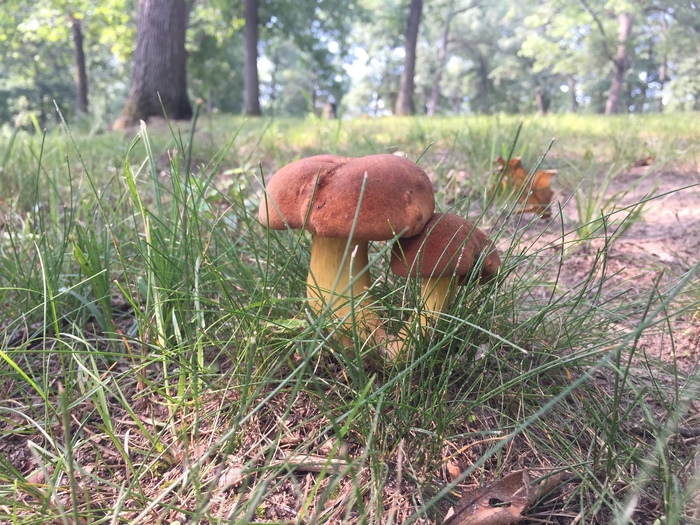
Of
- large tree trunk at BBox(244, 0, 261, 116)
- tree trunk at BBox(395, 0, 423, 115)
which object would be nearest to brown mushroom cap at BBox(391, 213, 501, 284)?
large tree trunk at BBox(244, 0, 261, 116)

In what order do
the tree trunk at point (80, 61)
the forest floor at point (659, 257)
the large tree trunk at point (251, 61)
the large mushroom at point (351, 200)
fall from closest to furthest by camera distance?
1. the large mushroom at point (351, 200)
2. the forest floor at point (659, 257)
3. the large tree trunk at point (251, 61)
4. the tree trunk at point (80, 61)

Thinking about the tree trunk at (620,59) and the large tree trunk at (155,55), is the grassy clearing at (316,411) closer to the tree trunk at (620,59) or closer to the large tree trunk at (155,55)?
the large tree trunk at (155,55)

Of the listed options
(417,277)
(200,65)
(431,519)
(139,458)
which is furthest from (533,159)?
(200,65)

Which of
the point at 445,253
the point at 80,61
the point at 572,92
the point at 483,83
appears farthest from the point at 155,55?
the point at 572,92

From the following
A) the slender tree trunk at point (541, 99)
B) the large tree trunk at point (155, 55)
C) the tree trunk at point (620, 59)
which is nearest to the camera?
the large tree trunk at point (155, 55)


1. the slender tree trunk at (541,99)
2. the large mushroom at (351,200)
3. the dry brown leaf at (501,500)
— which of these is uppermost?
the slender tree trunk at (541,99)

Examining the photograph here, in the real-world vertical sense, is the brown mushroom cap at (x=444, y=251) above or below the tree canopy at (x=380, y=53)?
below

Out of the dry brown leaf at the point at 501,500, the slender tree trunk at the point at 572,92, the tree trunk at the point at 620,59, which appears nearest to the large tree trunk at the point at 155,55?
the dry brown leaf at the point at 501,500

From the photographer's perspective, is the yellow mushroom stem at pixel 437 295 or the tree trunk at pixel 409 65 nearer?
the yellow mushroom stem at pixel 437 295
